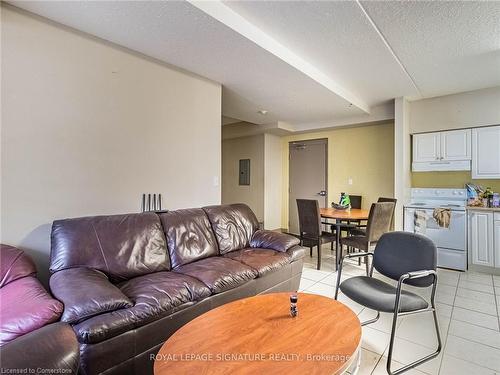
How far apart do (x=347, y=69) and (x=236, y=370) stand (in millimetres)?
3318

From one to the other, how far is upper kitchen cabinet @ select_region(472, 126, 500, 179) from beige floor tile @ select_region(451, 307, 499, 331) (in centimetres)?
223

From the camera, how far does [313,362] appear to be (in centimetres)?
113

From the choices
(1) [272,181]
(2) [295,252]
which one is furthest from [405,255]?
(1) [272,181]

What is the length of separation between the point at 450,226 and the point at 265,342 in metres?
3.78

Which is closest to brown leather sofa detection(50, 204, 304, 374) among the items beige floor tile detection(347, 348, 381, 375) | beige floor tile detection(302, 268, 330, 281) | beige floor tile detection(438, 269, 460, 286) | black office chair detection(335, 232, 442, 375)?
beige floor tile detection(302, 268, 330, 281)

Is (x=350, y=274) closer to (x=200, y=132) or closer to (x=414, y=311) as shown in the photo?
(x=414, y=311)

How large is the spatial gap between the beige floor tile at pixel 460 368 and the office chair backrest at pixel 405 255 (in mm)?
511

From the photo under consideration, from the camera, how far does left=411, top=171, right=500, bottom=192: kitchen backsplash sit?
3982 mm

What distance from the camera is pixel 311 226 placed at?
380cm

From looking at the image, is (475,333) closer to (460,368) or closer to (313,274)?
(460,368)

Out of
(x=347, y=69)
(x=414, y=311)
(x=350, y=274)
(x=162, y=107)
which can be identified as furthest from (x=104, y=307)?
(x=347, y=69)

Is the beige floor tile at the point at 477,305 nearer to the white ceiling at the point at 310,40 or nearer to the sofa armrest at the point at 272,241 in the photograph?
the sofa armrest at the point at 272,241

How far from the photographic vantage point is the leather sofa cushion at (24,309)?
120 centimetres

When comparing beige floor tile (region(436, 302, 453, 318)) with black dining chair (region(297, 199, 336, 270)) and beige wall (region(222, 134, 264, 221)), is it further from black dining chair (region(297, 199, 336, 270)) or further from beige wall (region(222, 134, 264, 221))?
beige wall (region(222, 134, 264, 221))
